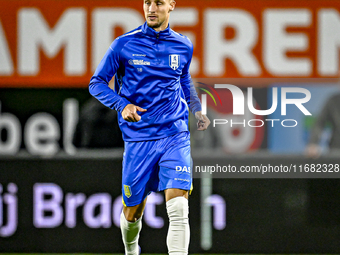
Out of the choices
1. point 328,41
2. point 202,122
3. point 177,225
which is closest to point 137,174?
point 177,225

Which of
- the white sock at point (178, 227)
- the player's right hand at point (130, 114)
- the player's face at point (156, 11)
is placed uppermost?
the player's face at point (156, 11)

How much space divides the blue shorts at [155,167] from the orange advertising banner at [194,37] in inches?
77.0

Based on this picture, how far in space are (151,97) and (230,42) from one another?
2.21m

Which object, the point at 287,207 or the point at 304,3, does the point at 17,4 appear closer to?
the point at 304,3

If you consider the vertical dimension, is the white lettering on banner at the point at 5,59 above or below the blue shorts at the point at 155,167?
above

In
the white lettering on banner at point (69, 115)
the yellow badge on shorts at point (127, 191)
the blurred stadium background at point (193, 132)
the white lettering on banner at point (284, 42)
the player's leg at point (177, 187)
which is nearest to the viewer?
the player's leg at point (177, 187)

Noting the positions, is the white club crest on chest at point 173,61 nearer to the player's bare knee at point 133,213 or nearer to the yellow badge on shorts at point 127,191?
the yellow badge on shorts at point 127,191

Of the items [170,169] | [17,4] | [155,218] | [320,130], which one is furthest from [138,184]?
[17,4]

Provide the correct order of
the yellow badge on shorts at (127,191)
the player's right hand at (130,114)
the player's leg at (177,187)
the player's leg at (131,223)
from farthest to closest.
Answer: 1. the player's leg at (131,223)
2. the yellow badge on shorts at (127,191)
3. the player's leg at (177,187)
4. the player's right hand at (130,114)

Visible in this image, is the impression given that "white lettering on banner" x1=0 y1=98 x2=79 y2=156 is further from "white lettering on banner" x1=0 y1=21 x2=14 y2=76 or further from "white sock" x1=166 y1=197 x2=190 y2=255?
"white sock" x1=166 y1=197 x2=190 y2=255

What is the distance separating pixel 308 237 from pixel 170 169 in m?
1.89

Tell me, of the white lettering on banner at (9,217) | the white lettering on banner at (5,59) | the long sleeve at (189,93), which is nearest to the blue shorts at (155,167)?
the long sleeve at (189,93)

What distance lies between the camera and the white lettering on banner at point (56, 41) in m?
4.95

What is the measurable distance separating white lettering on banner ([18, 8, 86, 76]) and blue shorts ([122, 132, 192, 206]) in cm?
210
